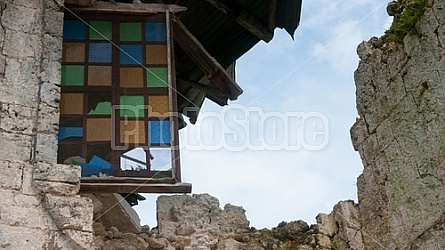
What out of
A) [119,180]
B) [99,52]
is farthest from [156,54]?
[119,180]

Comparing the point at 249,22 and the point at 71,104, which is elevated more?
the point at 249,22

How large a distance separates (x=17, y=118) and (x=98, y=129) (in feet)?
2.65

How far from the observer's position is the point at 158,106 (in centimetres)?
671

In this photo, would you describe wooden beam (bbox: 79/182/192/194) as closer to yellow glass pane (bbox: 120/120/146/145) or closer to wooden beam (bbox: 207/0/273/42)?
yellow glass pane (bbox: 120/120/146/145)

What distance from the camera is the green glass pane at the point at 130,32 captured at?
6.99 meters

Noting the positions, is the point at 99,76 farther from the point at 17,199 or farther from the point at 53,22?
the point at 17,199

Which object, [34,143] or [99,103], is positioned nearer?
[34,143]

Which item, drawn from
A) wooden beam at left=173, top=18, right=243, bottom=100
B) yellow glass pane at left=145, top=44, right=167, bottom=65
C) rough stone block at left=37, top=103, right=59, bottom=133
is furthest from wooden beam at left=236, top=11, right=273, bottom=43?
rough stone block at left=37, top=103, right=59, bottom=133

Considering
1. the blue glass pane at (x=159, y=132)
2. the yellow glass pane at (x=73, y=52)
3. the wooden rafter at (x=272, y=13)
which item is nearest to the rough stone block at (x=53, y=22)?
the yellow glass pane at (x=73, y=52)

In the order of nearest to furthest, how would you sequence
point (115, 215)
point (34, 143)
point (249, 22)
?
point (34, 143)
point (115, 215)
point (249, 22)

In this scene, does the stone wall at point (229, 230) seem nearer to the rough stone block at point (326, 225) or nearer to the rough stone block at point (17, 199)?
the rough stone block at point (326, 225)

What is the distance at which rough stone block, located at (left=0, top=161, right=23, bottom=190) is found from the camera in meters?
5.56

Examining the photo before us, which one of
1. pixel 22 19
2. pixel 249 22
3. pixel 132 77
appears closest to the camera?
pixel 22 19

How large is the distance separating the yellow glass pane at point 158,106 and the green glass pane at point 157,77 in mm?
135
